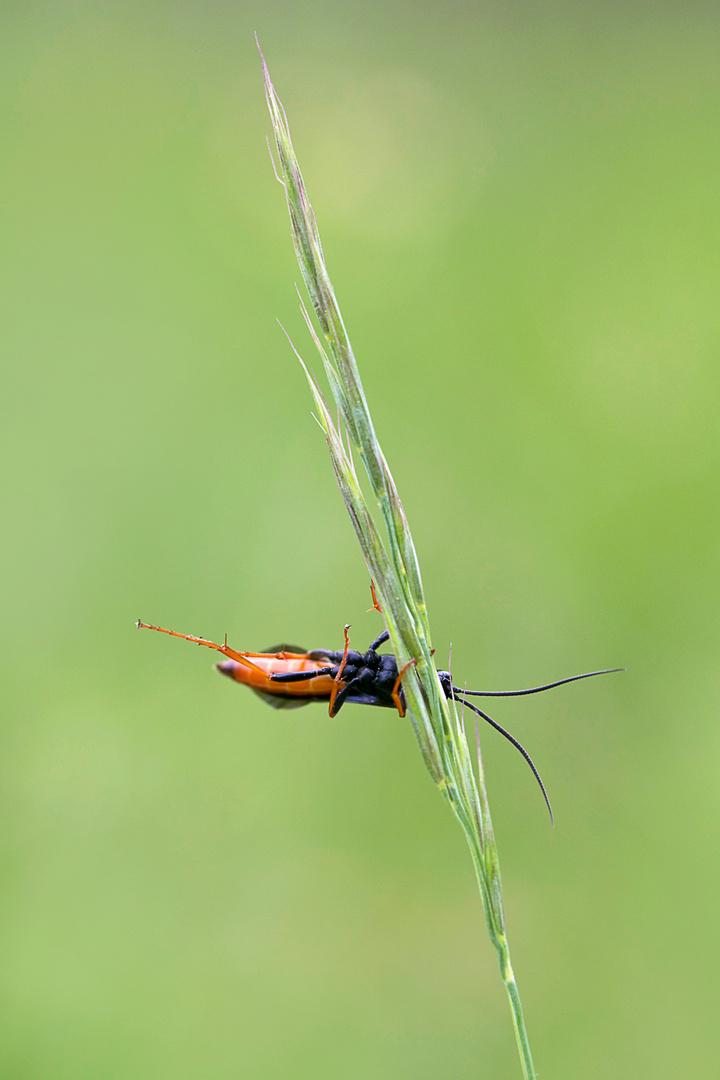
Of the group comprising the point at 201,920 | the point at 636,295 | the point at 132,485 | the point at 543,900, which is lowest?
the point at 543,900

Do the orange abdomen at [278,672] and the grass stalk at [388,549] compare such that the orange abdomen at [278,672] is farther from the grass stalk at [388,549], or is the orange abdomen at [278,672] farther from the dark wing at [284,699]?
the grass stalk at [388,549]

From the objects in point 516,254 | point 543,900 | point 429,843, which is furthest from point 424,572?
point 516,254

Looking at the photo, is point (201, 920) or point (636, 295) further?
point (636, 295)

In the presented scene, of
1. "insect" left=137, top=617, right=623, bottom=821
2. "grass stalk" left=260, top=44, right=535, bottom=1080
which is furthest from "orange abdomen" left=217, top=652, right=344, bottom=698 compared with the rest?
"grass stalk" left=260, top=44, right=535, bottom=1080

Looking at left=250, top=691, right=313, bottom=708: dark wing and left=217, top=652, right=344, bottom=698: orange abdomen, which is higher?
left=217, top=652, right=344, bottom=698: orange abdomen

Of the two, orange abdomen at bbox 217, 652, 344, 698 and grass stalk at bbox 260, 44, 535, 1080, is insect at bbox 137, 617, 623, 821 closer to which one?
orange abdomen at bbox 217, 652, 344, 698

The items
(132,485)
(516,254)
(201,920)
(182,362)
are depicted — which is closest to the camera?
(201,920)

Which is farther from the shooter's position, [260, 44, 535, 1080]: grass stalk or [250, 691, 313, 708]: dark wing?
[250, 691, 313, 708]: dark wing

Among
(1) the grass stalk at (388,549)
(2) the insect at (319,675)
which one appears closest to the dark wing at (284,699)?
(2) the insect at (319,675)

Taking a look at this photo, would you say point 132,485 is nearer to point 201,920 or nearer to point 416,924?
point 201,920
